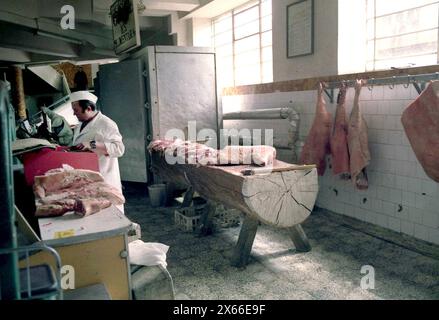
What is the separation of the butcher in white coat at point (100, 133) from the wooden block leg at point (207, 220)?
3.61 ft

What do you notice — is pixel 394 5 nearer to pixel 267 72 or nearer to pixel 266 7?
pixel 266 7

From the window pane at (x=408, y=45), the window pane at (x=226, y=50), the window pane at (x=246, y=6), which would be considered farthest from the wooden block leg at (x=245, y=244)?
the window pane at (x=226, y=50)

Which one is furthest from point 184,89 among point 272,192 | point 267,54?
point 272,192

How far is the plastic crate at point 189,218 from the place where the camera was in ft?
16.7

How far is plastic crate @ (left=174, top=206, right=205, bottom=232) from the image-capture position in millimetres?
5090

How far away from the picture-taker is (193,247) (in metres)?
4.52

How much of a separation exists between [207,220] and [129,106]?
11.2 feet

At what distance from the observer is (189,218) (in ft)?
16.6

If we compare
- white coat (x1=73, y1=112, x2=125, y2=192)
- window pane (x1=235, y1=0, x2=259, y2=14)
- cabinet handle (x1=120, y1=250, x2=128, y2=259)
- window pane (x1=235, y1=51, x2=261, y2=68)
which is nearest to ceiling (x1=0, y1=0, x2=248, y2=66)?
window pane (x1=235, y1=0, x2=259, y2=14)

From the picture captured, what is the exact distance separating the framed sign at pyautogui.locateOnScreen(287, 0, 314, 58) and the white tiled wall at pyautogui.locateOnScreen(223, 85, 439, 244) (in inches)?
37.1

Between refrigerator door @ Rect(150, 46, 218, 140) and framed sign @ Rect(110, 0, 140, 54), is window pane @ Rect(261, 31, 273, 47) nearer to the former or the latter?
refrigerator door @ Rect(150, 46, 218, 140)

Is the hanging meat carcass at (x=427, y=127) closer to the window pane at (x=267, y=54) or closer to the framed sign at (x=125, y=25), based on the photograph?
the window pane at (x=267, y=54)
